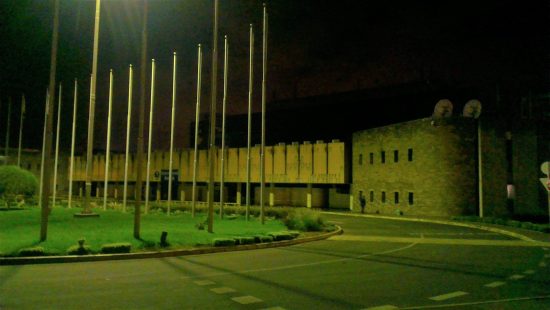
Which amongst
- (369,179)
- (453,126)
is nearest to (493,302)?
(453,126)

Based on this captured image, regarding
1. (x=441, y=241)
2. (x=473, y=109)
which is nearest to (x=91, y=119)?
(x=441, y=241)

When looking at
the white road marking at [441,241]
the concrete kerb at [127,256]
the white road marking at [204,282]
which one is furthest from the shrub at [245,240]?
the white road marking at [204,282]

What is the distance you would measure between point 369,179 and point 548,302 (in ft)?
130

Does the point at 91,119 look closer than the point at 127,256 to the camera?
No

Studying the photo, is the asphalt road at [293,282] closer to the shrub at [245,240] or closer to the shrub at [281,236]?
the shrub at [245,240]

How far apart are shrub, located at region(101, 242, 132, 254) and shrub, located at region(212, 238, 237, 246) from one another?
3.16 m

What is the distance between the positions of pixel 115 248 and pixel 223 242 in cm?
394

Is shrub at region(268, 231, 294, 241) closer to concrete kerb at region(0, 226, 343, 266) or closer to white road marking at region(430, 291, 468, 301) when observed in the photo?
concrete kerb at region(0, 226, 343, 266)

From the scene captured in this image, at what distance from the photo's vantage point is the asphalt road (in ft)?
28.0

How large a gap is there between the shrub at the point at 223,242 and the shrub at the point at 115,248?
124 inches

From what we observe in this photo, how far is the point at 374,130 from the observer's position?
1906 inches

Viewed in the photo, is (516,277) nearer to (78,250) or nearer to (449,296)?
(449,296)

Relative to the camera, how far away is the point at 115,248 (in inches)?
577

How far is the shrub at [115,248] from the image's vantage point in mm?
14547
